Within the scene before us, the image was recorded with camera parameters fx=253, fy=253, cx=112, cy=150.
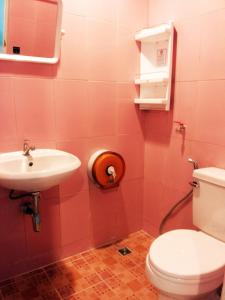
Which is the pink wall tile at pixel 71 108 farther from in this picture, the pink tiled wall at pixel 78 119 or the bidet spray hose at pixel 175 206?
the bidet spray hose at pixel 175 206

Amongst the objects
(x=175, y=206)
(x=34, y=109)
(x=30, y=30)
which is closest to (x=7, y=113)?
(x=34, y=109)

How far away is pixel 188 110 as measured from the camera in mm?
1737

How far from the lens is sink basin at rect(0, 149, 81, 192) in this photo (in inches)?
47.7

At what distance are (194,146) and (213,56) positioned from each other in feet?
1.90

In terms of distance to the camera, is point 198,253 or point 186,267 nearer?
point 186,267

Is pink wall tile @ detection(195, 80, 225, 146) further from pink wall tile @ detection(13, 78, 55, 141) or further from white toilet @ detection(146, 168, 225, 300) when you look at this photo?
pink wall tile @ detection(13, 78, 55, 141)

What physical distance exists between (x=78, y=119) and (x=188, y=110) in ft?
2.52

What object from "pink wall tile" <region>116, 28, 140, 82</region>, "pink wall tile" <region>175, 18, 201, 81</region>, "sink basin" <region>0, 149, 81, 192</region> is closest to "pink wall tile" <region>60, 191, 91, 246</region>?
"sink basin" <region>0, 149, 81, 192</region>

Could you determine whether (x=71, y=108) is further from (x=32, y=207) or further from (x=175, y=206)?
(x=175, y=206)

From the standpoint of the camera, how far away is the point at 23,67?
154 centimetres

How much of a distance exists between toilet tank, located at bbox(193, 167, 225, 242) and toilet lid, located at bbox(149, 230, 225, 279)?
6cm

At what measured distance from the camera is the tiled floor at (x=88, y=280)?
158 cm

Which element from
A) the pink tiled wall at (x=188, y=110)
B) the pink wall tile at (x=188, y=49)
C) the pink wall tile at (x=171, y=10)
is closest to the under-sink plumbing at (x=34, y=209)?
the pink tiled wall at (x=188, y=110)

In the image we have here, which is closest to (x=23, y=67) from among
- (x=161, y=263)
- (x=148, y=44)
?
(x=148, y=44)
